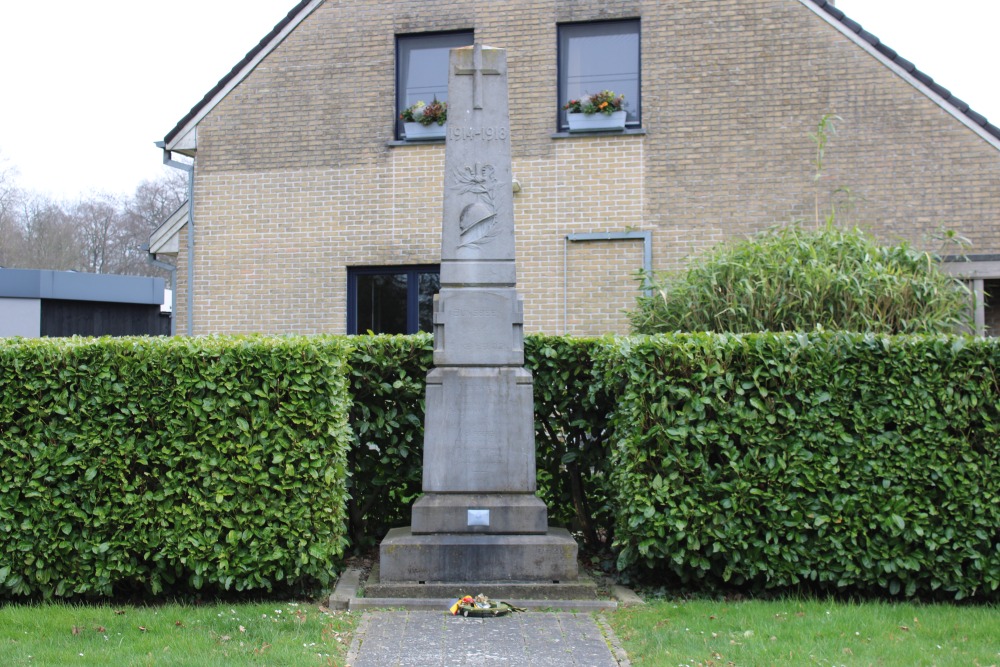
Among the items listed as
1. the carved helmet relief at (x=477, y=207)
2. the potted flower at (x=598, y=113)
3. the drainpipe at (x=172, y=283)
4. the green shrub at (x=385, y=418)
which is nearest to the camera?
the carved helmet relief at (x=477, y=207)

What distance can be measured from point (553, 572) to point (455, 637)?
3.68 ft

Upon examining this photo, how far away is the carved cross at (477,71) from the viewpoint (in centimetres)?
662

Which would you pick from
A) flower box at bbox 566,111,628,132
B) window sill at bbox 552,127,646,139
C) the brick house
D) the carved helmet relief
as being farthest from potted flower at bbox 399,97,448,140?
the carved helmet relief

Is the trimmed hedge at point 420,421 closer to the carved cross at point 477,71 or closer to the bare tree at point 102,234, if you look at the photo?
the carved cross at point 477,71

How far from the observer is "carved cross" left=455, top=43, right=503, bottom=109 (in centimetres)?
662

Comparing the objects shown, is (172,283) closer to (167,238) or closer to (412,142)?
(167,238)

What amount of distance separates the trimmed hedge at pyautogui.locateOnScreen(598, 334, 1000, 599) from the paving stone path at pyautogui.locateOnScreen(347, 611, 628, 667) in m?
0.99

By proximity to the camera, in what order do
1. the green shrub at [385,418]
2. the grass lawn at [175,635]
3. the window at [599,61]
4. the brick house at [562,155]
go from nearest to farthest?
the grass lawn at [175,635] < the green shrub at [385,418] < the brick house at [562,155] < the window at [599,61]

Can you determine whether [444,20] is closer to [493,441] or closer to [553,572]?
[493,441]

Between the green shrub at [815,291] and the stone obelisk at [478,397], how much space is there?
2.17 metres

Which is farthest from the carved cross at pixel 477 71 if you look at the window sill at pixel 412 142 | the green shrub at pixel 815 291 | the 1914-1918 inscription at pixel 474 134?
the window sill at pixel 412 142

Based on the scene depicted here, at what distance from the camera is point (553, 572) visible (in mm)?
6219

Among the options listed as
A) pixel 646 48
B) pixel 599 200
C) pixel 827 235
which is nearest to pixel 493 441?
pixel 827 235

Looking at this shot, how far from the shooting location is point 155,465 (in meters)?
6.02
